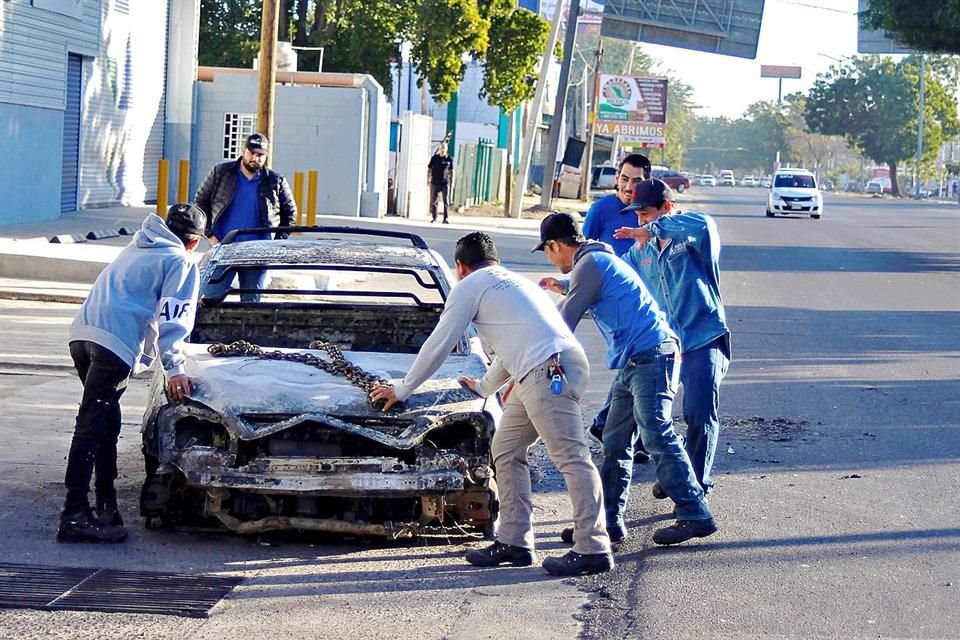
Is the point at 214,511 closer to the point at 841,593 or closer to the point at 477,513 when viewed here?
the point at 477,513

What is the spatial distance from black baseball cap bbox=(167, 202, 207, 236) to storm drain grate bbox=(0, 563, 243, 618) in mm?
1606

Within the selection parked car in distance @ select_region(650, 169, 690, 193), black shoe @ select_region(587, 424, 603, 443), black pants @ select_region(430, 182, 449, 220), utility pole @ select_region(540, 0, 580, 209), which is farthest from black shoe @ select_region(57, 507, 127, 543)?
parked car in distance @ select_region(650, 169, 690, 193)

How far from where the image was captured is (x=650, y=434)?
678cm

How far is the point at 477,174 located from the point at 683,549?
127ft

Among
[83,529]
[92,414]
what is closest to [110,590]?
[83,529]

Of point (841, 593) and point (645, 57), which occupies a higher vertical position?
point (645, 57)

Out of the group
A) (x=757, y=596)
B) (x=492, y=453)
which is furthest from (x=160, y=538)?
(x=757, y=596)

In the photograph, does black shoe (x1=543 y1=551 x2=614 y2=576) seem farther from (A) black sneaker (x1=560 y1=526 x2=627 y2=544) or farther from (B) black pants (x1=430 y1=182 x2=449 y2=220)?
(B) black pants (x1=430 y1=182 x2=449 y2=220)

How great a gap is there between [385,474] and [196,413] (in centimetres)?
90

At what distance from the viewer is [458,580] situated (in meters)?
6.17

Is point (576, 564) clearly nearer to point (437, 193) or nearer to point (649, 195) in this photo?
point (649, 195)

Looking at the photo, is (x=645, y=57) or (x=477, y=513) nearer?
(x=477, y=513)

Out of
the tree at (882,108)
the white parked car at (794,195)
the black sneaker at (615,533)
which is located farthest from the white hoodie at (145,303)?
the tree at (882,108)

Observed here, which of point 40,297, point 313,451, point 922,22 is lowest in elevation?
point 40,297
